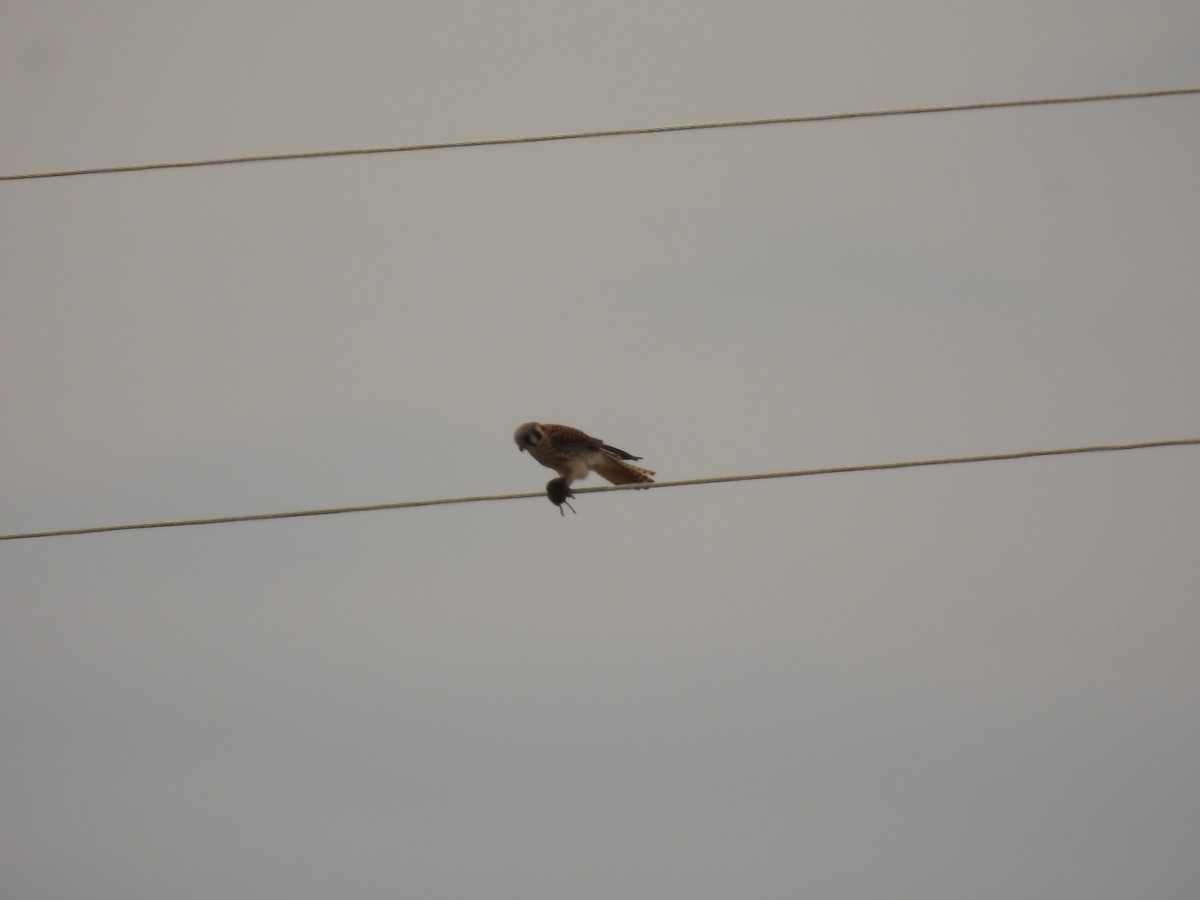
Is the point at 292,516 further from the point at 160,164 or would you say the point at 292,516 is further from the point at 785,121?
the point at 785,121

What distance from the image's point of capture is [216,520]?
6.38m

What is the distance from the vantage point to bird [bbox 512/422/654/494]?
8.75 metres

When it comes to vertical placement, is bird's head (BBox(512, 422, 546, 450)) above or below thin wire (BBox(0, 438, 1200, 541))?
above

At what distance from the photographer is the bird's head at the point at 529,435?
29.2 feet

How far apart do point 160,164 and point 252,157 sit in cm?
42

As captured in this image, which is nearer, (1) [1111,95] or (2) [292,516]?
(2) [292,516]

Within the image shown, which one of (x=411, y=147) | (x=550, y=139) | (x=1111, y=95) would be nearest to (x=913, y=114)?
(x=1111, y=95)

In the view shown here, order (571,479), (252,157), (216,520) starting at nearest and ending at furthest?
(216,520) < (252,157) < (571,479)

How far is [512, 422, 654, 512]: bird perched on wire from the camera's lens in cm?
873

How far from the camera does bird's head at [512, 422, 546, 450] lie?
889cm

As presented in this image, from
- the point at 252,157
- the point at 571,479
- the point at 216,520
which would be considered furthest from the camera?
the point at 571,479

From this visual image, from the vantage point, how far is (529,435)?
29.2 ft

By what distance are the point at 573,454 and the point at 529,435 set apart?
277 mm

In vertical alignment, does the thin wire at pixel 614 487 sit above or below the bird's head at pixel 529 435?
below
